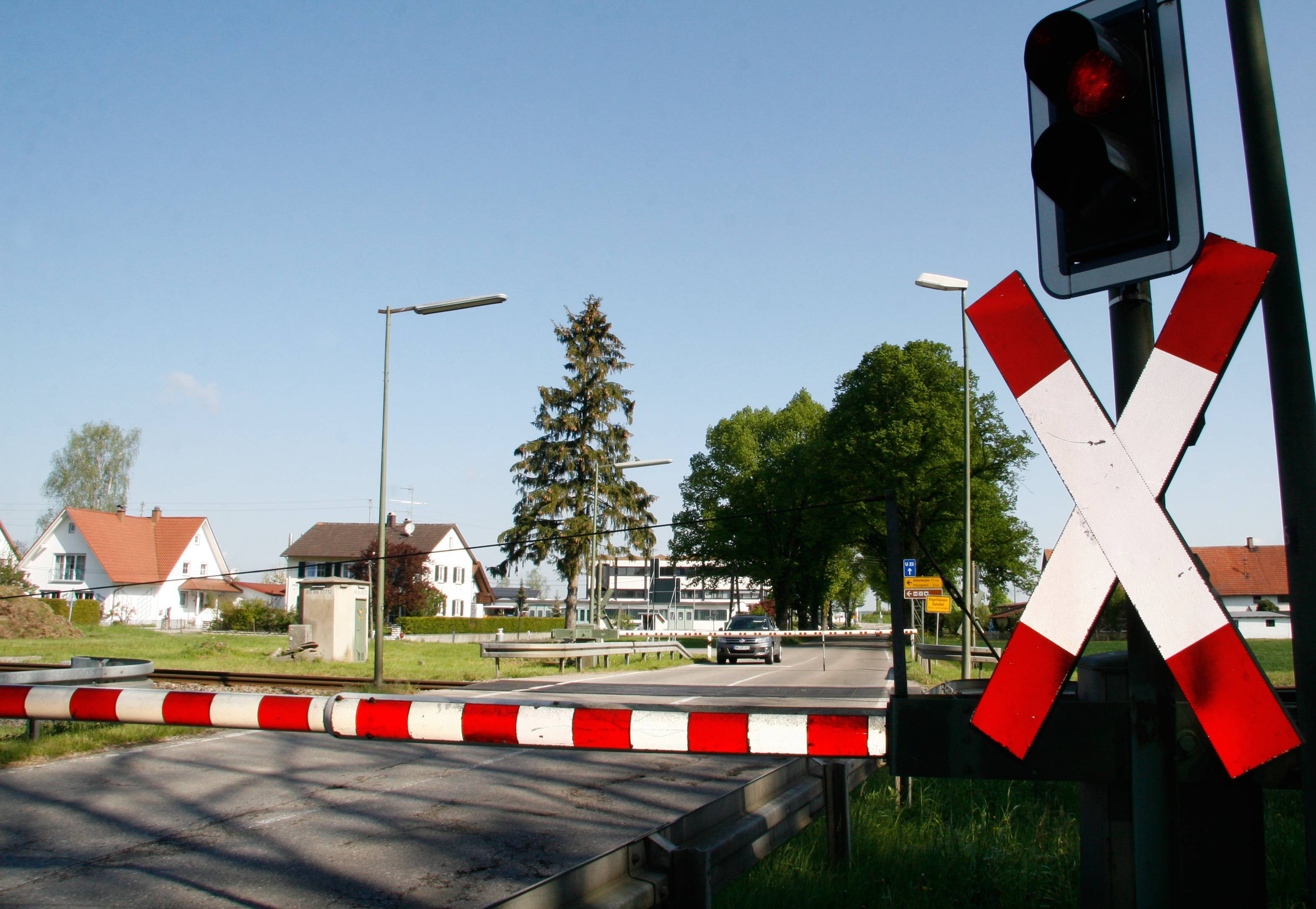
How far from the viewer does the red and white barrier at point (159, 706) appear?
315 cm

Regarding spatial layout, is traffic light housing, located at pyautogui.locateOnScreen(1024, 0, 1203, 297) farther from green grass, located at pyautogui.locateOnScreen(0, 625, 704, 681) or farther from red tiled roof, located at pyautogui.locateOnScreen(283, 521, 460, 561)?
red tiled roof, located at pyautogui.locateOnScreen(283, 521, 460, 561)

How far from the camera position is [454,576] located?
90.4 m

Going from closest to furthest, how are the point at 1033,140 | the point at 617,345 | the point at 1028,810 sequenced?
the point at 1033,140 → the point at 1028,810 → the point at 617,345

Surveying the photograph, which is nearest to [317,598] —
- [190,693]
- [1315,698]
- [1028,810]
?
[1028,810]

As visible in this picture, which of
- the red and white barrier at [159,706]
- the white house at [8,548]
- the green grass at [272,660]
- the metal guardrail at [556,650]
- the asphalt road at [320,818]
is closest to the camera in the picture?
the red and white barrier at [159,706]

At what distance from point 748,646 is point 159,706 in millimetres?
29816

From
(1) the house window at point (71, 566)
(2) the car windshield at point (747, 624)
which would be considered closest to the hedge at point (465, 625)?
(2) the car windshield at point (747, 624)

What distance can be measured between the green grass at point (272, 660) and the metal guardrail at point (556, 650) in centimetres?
36

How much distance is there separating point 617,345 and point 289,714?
144 ft

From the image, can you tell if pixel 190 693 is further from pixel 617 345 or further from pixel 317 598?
pixel 617 345

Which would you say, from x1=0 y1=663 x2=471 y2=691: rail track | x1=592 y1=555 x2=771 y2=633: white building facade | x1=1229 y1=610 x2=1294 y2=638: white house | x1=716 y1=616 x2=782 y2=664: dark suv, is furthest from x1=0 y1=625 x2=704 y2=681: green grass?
x1=1229 y1=610 x2=1294 y2=638: white house

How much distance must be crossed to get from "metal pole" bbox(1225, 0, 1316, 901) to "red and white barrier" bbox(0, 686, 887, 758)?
4.40ft

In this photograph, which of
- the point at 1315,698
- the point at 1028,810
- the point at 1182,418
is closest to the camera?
the point at 1182,418

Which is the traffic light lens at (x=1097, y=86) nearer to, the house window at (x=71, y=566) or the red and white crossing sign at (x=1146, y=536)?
the red and white crossing sign at (x=1146, y=536)
